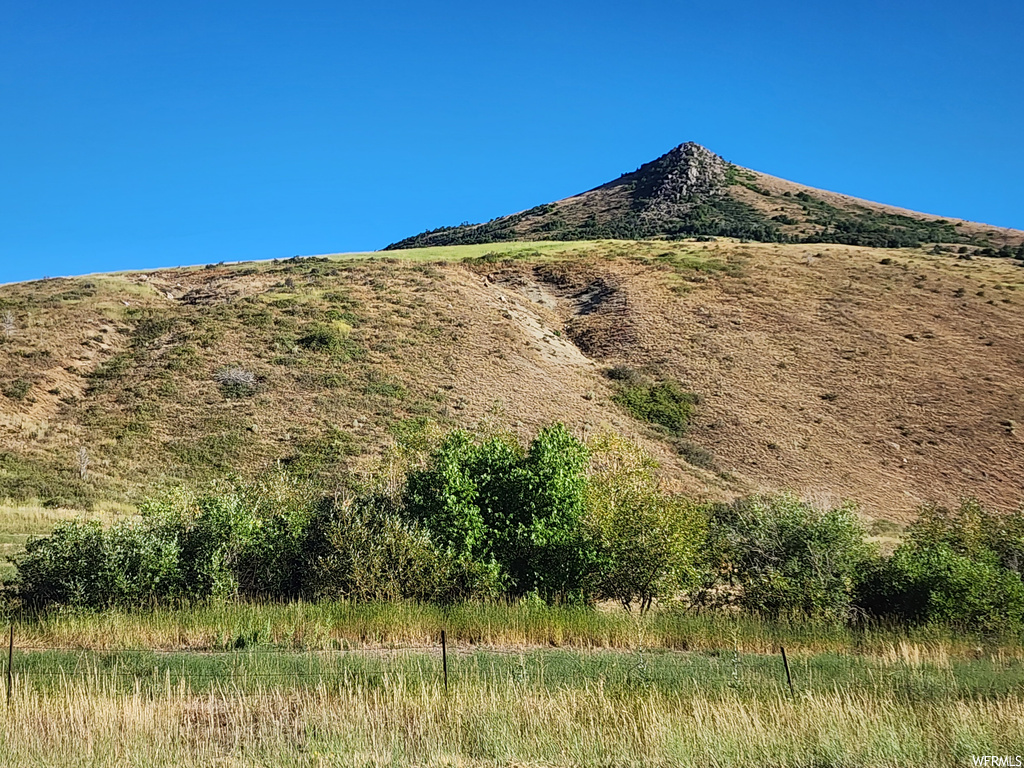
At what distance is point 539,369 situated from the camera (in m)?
51.5

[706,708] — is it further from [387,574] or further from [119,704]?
[387,574]

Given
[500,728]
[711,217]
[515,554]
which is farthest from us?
[711,217]

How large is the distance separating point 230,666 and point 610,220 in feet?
329

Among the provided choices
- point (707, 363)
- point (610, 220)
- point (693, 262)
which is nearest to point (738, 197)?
point (610, 220)

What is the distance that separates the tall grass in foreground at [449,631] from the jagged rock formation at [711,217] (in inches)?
3046

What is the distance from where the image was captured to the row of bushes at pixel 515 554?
16.8 m

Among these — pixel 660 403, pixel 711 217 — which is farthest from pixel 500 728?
pixel 711 217

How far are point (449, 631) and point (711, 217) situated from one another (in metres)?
93.4

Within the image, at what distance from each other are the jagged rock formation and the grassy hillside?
16.3 m

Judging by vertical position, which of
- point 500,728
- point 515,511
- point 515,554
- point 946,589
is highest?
point 515,511

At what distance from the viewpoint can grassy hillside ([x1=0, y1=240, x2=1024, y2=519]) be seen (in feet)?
130

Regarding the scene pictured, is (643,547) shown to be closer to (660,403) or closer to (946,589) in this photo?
(946,589)

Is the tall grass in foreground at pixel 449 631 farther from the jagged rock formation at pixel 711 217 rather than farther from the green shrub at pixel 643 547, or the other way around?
the jagged rock formation at pixel 711 217

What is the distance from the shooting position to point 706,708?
9625 millimetres
